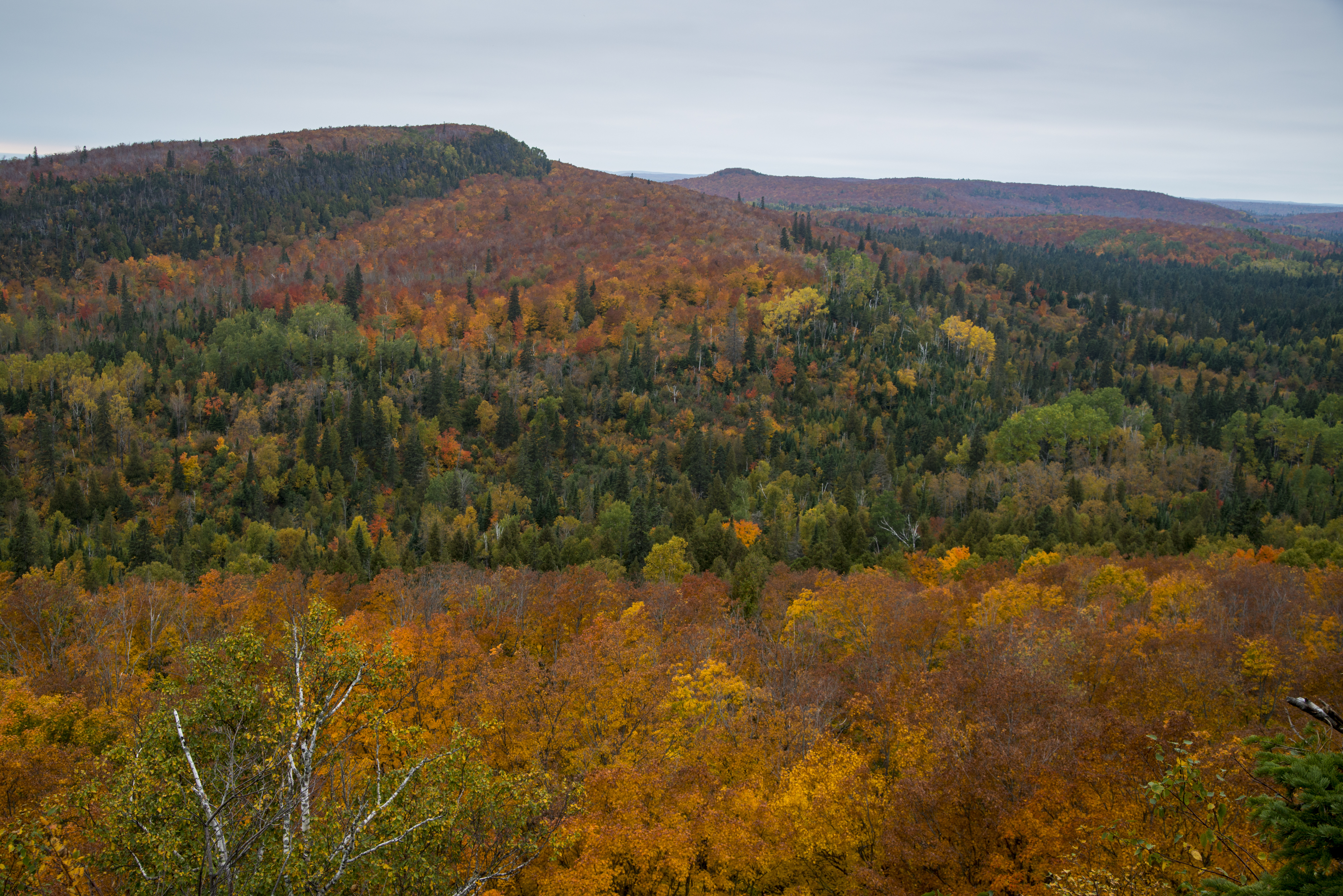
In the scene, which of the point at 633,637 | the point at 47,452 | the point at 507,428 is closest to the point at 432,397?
the point at 507,428

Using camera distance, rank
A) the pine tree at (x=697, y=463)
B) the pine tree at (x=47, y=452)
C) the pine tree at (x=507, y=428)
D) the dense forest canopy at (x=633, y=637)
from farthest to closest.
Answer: the pine tree at (x=507, y=428), the pine tree at (x=697, y=463), the pine tree at (x=47, y=452), the dense forest canopy at (x=633, y=637)

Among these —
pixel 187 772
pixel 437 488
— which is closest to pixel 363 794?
pixel 187 772

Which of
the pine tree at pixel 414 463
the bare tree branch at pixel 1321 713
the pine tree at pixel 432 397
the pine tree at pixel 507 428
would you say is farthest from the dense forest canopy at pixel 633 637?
the bare tree branch at pixel 1321 713

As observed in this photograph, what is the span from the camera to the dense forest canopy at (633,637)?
1606cm

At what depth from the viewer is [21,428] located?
155 meters

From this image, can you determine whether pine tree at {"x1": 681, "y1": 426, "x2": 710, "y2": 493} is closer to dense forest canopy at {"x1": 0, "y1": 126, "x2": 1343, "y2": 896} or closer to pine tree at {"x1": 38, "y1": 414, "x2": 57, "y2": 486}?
dense forest canopy at {"x1": 0, "y1": 126, "x2": 1343, "y2": 896}

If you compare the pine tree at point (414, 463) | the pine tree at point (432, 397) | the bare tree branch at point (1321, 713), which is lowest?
the pine tree at point (414, 463)

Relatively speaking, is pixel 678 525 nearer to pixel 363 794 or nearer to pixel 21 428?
pixel 363 794

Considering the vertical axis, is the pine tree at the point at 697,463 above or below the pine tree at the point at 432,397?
below

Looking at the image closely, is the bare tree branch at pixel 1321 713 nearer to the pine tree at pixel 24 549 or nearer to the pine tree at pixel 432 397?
the pine tree at pixel 24 549

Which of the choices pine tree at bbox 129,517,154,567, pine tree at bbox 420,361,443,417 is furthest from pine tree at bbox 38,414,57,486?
pine tree at bbox 420,361,443,417

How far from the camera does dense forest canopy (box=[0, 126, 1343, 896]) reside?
1606cm

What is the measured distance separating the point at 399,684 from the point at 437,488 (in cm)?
12470

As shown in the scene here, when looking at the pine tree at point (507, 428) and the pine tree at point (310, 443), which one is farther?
the pine tree at point (507, 428)
